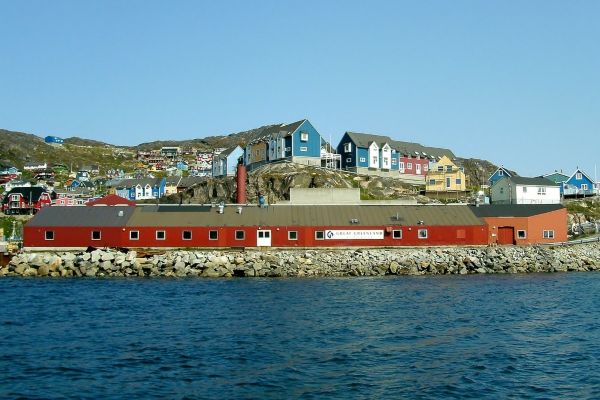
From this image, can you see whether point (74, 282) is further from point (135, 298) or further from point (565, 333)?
point (565, 333)

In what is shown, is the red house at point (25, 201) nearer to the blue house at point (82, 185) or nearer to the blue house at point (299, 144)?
the blue house at point (82, 185)

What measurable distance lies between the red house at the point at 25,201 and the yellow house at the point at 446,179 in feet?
206

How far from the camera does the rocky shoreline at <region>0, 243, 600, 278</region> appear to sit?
45625 mm

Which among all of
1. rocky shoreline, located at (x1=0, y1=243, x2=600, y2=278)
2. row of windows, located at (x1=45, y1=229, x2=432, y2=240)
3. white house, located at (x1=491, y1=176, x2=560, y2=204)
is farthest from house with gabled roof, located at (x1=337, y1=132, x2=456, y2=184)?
rocky shoreline, located at (x1=0, y1=243, x2=600, y2=278)

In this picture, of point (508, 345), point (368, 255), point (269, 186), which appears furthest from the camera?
point (269, 186)

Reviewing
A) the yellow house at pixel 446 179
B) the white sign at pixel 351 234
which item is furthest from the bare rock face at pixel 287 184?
the white sign at pixel 351 234

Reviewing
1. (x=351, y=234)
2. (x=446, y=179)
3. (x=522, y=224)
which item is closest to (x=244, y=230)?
(x=351, y=234)

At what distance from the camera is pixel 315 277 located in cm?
4497

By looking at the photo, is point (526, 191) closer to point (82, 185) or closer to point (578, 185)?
point (578, 185)

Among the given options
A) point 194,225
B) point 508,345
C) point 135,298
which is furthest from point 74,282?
point 508,345

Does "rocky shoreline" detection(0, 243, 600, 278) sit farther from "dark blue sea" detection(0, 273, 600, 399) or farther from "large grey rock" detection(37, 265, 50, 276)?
"dark blue sea" detection(0, 273, 600, 399)

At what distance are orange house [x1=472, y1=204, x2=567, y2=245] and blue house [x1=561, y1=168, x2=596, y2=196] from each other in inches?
1347

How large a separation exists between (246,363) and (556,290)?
24256 mm

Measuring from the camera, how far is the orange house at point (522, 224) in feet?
180
